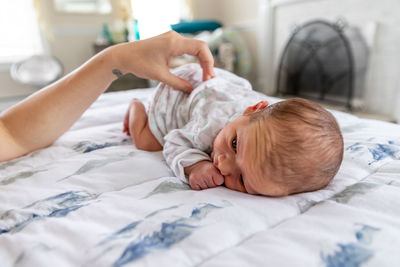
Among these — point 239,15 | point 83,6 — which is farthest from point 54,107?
point 239,15

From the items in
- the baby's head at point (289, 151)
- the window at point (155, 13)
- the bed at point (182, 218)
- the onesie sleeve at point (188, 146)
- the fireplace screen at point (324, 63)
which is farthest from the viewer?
the window at point (155, 13)

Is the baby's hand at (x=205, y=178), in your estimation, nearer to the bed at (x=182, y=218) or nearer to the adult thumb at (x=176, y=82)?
the bed at (x=182, y=218)

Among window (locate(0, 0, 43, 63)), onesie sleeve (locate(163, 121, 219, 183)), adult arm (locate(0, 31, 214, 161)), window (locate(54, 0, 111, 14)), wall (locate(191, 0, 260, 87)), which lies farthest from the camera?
wall (locate(191, 0, 260, 87))

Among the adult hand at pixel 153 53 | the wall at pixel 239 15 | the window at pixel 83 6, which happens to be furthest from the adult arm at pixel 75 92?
the window at pixel 83 6

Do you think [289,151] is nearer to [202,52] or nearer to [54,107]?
[202,52]

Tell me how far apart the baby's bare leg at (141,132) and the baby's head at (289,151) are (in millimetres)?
351

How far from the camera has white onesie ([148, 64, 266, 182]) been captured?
2.34 ft

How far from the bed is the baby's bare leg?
12 cm

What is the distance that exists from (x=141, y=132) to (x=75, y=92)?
0.73 ft

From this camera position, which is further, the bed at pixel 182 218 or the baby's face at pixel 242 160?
the baby's face at pixel 242 160

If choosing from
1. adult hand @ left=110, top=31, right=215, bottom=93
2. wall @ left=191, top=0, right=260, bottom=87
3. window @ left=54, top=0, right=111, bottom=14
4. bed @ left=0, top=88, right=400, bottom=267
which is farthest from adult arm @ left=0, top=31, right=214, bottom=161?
window @ left=54, top=0, right=111, bottom=14

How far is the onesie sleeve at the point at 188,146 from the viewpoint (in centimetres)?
66

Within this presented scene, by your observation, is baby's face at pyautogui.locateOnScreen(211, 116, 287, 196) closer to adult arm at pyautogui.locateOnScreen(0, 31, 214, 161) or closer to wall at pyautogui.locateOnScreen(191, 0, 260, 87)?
adult arm at pyautogui.locateOnScreen(0, 31, 214, 161)

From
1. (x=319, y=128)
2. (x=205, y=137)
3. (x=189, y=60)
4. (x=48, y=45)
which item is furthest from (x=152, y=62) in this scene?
(x=48, y=45)
